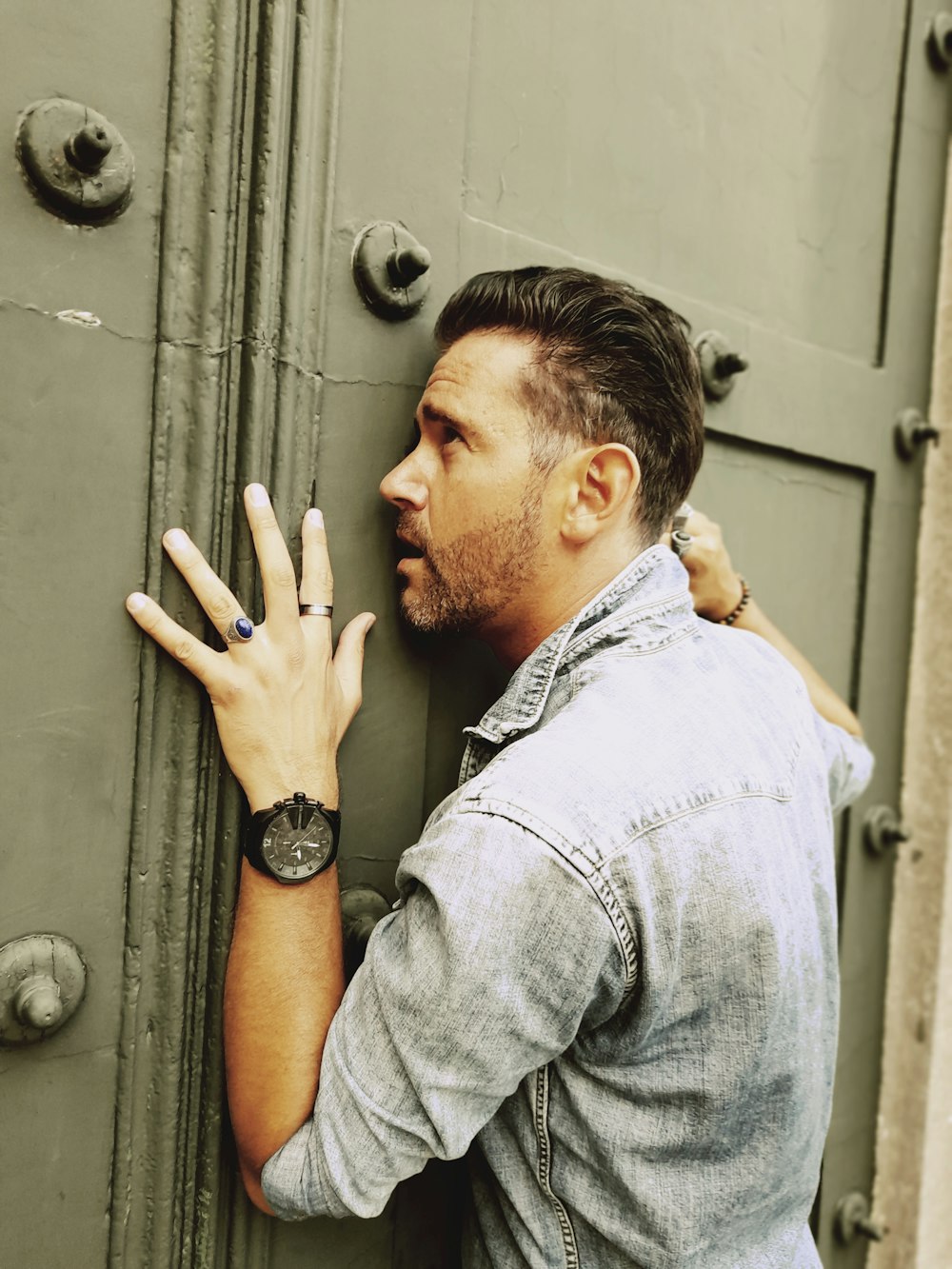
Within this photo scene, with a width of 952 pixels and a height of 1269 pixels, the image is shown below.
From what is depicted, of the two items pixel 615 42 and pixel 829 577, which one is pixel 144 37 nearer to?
pixel 615 42

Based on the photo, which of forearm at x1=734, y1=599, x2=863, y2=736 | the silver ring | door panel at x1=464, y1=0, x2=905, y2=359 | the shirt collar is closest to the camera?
the shirt collar

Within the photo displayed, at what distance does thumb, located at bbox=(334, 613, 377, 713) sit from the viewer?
1.06 metres

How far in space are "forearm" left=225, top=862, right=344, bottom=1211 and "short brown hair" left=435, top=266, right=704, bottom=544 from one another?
543mm

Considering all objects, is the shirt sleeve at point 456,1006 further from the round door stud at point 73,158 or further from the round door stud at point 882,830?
the round door stud at point 882,830

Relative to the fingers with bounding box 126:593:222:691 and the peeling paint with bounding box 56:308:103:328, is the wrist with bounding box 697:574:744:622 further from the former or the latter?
the peeling paint with bounding box 56:308:103:328

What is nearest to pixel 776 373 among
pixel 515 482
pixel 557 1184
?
pixel 515 482

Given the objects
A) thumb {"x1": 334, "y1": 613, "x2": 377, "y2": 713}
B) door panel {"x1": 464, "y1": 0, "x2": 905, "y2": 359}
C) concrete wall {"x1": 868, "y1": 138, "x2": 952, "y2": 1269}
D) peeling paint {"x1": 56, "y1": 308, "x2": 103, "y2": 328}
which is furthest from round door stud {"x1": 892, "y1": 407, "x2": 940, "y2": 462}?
peeling paint {"x1": 56, "y1": 308, "x2": 103, "y2": 328}

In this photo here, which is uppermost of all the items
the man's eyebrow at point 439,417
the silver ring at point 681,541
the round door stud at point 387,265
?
the round door stud at point 387,265

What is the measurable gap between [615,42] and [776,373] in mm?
567

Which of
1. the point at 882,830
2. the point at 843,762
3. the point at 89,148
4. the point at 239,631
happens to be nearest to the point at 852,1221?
the point at 882,830

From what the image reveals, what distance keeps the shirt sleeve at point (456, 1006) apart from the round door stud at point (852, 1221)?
4.47 ft

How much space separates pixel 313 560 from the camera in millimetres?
1026

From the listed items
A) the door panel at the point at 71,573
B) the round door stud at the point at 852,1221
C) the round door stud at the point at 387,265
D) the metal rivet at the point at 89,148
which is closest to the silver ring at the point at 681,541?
the round door stud at the point at 387,265

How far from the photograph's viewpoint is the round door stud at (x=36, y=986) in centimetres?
88
